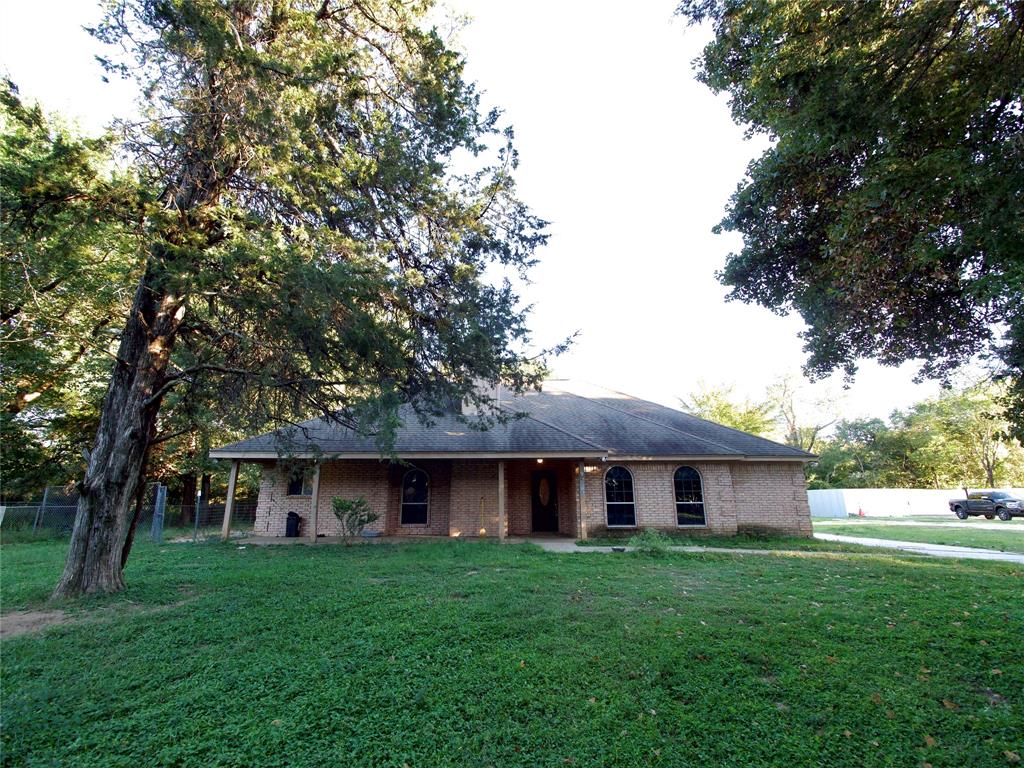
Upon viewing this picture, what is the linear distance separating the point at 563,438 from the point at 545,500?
3.17m

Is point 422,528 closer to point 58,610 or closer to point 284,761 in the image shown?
point 58,610

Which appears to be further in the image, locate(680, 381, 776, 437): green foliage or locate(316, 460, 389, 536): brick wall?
locate(680, 381, 776, 437): green foliage

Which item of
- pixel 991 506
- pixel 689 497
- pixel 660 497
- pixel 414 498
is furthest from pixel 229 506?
pixel 991 506

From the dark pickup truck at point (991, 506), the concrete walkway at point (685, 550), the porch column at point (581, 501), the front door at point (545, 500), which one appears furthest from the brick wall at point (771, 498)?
the dark pickup truck at point (991, 506)

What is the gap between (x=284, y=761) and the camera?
280 centimetres

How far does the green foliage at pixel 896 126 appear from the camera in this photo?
423 cm

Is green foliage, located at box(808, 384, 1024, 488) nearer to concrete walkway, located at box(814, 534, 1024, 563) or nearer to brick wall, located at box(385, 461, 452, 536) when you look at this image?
concrete walkway, located at box(814, 534, 1024, 563)

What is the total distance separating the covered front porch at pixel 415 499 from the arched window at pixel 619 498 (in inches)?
38.6

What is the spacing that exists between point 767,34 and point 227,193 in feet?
23.3

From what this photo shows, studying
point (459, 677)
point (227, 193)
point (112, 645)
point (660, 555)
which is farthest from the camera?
point (660, 555)

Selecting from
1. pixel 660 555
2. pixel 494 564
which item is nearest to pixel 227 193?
pixel 494 564

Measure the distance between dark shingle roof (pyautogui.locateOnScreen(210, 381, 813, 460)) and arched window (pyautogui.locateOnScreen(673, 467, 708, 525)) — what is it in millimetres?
825

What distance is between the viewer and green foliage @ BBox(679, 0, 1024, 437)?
4.23 metres

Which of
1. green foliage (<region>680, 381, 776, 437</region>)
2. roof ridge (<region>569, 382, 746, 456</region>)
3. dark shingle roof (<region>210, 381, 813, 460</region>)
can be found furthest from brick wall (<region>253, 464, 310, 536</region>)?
green foliage (<region>680, 381, 776, 437</region>)
